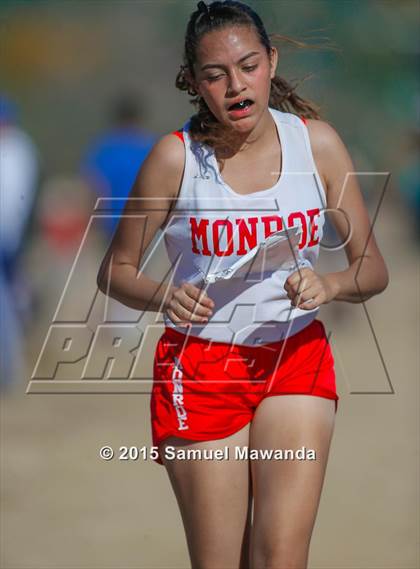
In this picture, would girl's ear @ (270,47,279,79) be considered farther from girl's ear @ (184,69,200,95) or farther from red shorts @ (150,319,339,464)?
red shorts @ (150,319,339,464)

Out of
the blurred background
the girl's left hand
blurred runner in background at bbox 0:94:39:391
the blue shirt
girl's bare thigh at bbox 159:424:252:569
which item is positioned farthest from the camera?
the blue shirt

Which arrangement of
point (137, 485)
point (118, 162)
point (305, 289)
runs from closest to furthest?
point (305, 289) < point (137, 485) < point (118, 162)

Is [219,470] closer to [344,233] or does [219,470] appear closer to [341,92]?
[344,233]

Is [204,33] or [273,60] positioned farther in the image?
[273,60]

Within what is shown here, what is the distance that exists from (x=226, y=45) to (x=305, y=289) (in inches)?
25.2

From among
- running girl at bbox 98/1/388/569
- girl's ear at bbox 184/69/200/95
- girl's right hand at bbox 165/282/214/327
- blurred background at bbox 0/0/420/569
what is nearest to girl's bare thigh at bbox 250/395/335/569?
running girl at bbox 98/1/388/569

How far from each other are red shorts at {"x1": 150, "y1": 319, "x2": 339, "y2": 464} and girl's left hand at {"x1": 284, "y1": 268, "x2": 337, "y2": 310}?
18 cm

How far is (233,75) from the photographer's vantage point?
2.29 meters

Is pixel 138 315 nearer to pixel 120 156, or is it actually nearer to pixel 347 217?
pixel 120 156

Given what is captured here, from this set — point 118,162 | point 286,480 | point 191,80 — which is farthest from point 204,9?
point 118,162

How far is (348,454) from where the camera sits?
4621 millimetres

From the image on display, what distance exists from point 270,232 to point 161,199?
29 cm

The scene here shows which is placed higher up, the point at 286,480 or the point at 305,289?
the point at 305,289

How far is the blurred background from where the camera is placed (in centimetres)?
350
